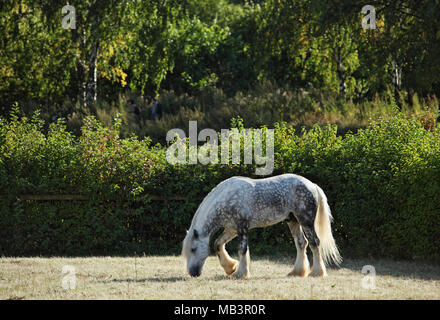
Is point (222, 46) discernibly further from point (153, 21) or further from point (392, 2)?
point (392, 2)

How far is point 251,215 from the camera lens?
9812 mm

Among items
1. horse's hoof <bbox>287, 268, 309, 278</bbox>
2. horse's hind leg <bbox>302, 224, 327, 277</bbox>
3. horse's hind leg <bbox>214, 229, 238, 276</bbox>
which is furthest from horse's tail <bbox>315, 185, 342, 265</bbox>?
Result: horse's hind leg <bbox>214, 229, 238, 276</bbox>

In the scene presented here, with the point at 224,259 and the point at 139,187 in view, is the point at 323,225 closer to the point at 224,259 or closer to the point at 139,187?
the point at 224,259

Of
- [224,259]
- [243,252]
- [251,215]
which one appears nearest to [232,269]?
[224,259]

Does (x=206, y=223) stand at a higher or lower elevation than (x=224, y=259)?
higher

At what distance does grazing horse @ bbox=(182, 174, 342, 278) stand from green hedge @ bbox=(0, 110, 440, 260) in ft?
10.4

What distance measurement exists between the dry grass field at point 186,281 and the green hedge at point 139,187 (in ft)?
3.79

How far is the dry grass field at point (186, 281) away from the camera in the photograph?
817 centimetres

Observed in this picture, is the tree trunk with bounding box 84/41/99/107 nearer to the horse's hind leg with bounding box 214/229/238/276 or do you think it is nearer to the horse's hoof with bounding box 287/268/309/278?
the horse's hind leg with bounding box 214/229/238/276

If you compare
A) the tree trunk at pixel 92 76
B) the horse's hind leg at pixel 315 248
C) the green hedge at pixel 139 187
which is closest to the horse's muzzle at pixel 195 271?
the horse's hind leg at pixel 315 248

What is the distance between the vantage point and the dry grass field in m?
8.17

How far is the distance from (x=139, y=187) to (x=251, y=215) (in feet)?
14.3

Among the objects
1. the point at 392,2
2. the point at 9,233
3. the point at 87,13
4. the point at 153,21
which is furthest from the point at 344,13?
the point at 9,233

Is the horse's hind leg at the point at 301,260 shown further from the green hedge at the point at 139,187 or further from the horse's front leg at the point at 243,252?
the green hedge at the point at 139,187
